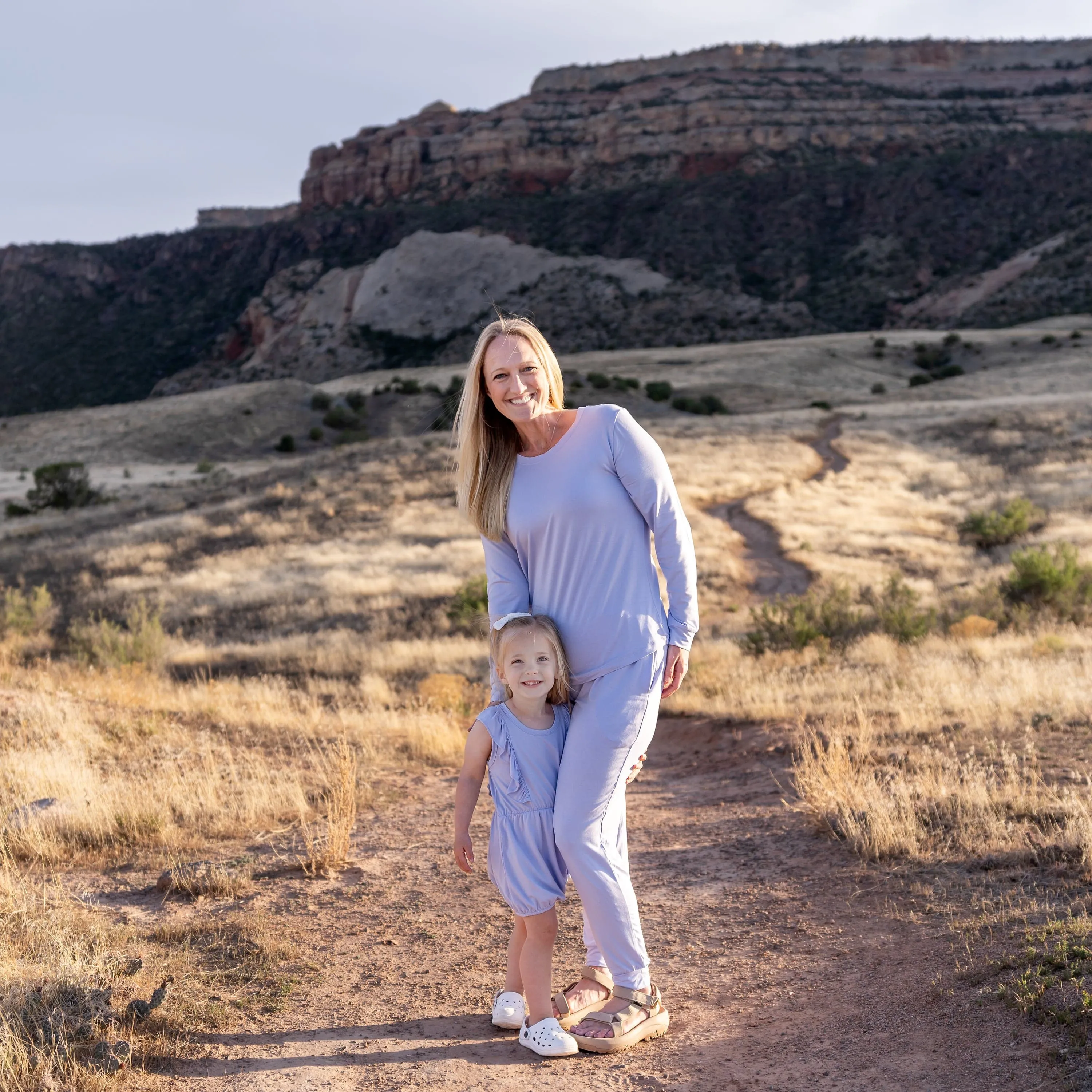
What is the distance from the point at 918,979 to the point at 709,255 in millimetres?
81288

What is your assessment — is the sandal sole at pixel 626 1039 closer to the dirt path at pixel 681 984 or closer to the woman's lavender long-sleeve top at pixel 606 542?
the dirt path at pixel 681 984

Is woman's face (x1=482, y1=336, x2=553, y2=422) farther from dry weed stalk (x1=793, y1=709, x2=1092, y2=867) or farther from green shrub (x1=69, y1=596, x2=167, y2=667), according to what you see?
green shrub (x1=69, y1=596, x2=167, y2=667)

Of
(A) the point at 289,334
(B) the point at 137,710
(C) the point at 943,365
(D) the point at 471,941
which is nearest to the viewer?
(D) the point at 471,941

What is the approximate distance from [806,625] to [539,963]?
8841 mm

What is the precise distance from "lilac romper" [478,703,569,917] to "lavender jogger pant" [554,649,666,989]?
0.06 meters

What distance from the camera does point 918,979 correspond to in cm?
380

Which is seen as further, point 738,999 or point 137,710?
point 137,710

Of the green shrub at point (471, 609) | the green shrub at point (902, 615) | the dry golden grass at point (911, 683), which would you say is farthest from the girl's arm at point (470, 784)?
the green shrub at point (471, 609)

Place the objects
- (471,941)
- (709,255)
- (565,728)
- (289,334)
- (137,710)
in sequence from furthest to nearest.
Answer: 1. (289,334)
2. (709,255)
3. (137,710)
4. (471,941)
5. (565,728)

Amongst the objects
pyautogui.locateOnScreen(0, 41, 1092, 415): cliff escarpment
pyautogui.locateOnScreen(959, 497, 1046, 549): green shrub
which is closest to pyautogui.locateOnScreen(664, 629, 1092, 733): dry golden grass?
pyautogui.locateOnScreen(959, 497, 1046, 549): green shrub

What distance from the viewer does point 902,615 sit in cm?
1201

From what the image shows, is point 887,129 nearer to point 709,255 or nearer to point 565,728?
point 709,255

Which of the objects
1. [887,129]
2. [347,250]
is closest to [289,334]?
[347,250]

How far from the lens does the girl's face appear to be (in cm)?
331
